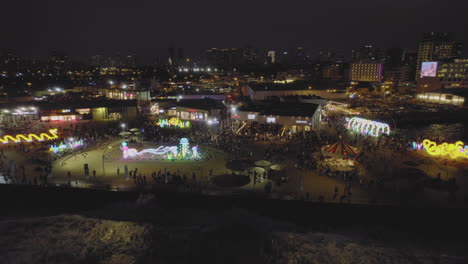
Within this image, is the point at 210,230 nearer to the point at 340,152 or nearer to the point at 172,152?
the point at 172,152

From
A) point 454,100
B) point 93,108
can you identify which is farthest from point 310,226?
point 454,100

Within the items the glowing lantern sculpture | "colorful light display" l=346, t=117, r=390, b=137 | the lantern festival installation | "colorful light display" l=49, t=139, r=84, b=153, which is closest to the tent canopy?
the lantern festival installation

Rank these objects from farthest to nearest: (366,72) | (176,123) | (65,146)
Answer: (366,72) < (176,123) < (65,146)

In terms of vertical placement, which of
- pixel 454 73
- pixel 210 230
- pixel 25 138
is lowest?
pixel 210 230

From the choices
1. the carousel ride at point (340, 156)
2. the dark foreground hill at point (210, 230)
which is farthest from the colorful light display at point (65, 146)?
the carousel ride at point (340, 156)

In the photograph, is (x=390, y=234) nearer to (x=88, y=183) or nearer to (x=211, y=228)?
(x=211, y=228)

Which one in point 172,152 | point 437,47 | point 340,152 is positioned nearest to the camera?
point 340,152

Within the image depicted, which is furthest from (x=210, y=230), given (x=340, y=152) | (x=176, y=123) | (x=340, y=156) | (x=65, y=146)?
(x=176, y=123)
